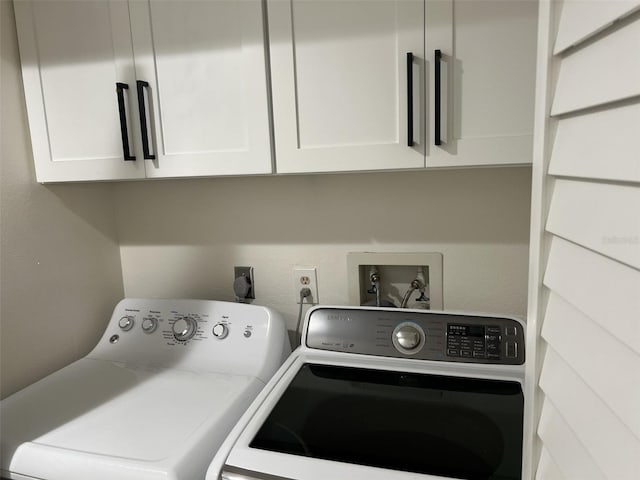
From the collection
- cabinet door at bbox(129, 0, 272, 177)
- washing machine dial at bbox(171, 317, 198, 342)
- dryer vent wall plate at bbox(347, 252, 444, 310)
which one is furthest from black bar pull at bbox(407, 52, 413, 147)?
washing machine dial at bbox(171, 317, 198, 342)

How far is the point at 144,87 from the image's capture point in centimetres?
117

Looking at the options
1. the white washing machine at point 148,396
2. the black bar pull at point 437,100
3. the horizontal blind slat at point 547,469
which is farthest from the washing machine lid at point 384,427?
the black bar pull at point 437,100

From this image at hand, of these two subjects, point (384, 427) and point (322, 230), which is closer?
point (384, 427)

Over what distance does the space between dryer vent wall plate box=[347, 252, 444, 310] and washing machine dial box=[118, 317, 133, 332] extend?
666mm

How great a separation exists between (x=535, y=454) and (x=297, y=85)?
0.86 metres

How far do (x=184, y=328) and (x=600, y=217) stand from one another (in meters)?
1.16

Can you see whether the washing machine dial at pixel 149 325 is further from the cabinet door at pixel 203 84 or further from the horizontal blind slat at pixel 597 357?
the horizontal blind slat at pixel 597 357

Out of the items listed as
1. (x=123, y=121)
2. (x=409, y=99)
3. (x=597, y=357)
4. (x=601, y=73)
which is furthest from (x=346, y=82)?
(x=597, y=357)

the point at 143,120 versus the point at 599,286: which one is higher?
the point at 143,120

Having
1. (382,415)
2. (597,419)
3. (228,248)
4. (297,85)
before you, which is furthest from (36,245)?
(597,419)

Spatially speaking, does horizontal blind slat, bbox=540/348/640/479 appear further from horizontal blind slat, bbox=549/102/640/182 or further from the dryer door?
the dryer door

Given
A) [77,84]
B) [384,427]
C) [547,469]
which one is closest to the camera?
[547,469]

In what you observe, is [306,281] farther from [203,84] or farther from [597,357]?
[597,357]

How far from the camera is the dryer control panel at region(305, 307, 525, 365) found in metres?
1.14
